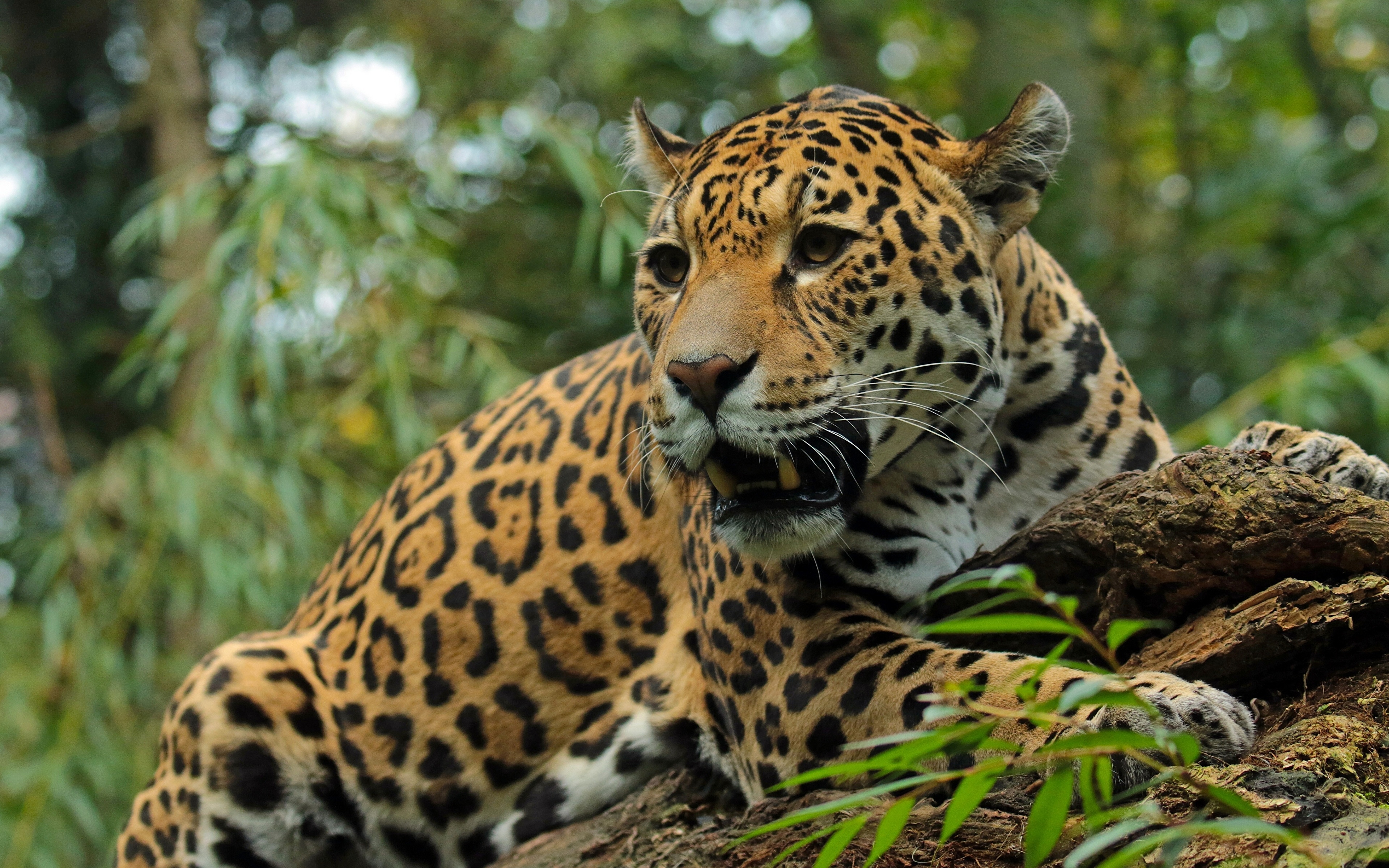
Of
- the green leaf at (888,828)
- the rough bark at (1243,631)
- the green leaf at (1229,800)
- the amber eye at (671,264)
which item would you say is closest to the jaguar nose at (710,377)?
the amber eye at (671,264)

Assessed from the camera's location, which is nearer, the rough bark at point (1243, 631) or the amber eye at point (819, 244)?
the rough bark at point (1243, 631)

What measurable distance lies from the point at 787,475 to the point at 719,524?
264 millimetres

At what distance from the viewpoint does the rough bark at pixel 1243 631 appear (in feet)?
9.30

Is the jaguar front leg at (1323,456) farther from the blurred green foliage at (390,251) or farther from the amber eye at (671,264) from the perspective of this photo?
the blurred green foliage at (390,251)

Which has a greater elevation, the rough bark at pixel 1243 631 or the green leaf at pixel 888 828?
the green leaf at pixel 888 828

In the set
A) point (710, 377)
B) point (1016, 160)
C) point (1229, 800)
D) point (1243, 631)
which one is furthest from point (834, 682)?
point (1229, 800)

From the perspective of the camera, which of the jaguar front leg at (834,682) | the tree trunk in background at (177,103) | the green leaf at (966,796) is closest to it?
the green leaf at (966,796)

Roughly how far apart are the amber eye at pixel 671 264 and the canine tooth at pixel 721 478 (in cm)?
75

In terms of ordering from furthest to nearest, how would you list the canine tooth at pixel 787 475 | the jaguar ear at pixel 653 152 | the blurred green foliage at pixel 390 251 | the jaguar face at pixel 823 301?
the blurred green foliage at pixel 390 251 < the jaguar ear at pixel 653 152 < the canine tooth at pixel 787 475 < the jaguar face at pixel 823 301

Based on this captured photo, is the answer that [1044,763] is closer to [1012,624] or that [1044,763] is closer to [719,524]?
[1012,624]

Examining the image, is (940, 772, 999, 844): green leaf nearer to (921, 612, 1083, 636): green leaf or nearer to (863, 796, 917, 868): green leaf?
(863, 796, 917, 868): green leaf

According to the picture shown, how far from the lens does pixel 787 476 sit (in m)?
3.85

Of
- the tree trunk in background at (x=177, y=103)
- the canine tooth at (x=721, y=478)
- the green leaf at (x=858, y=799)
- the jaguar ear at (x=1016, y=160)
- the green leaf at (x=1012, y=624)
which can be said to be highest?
the tree trunk in background at (x=177, y=103)

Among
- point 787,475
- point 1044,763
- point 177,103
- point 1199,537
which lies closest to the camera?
point 1044,763
